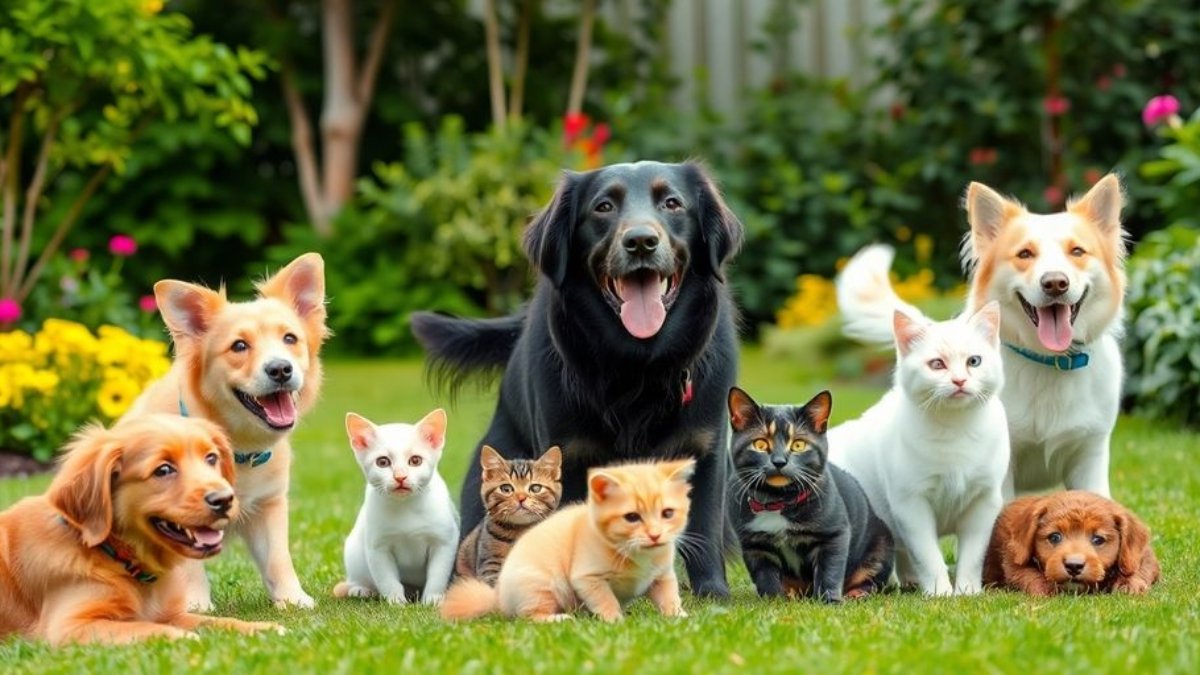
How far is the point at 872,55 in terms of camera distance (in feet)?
57.3

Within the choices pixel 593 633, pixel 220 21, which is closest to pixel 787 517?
pixel 593 633

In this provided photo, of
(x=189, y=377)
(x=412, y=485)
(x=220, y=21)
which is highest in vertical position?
(x=220, y=21)

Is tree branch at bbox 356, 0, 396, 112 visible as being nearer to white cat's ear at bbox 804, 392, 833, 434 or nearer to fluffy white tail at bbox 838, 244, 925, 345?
fluffy white tail at bbox 838, 244, 925, 345

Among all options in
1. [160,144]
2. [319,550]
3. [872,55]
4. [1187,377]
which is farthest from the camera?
[872,55]

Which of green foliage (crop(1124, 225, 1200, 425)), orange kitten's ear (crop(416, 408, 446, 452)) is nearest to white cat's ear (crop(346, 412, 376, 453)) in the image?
orange kitten's ear (crop(416, 408, 446, 452))

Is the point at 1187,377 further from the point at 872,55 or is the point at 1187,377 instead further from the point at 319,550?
the point at 872,55

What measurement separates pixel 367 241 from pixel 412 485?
11000 mm

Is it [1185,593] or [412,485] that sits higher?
[412,485]

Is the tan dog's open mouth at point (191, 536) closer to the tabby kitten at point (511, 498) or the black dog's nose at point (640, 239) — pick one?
the tabby kitten at point (511, 498)

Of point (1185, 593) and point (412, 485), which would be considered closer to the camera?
point (1185, 593)

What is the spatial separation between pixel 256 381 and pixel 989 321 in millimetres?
2485

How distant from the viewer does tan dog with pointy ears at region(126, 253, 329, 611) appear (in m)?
5.52

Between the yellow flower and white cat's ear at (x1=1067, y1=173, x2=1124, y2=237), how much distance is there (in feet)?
18.9

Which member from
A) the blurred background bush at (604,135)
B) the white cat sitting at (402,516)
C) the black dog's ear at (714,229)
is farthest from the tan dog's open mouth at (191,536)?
the blurred background bush at (604,135)
